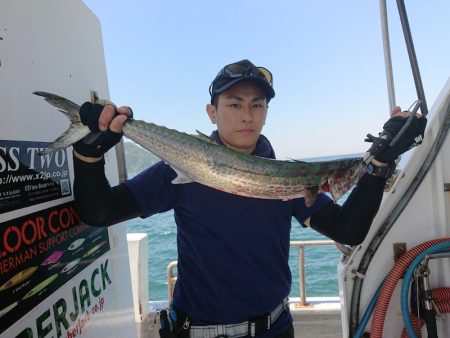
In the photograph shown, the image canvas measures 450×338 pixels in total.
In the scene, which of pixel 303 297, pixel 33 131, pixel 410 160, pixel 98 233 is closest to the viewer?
pixel 33 131

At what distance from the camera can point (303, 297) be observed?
4492mm

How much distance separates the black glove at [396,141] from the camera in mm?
2002

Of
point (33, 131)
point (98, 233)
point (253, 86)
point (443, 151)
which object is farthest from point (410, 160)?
point (33, 131)

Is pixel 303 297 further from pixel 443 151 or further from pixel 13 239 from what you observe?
pixel 13 239

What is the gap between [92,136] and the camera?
5.84ft

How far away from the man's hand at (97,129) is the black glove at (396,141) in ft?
4.57

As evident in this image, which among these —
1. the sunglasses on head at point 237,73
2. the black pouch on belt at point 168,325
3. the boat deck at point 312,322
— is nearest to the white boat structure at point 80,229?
the black pouch on belt at point 168,325

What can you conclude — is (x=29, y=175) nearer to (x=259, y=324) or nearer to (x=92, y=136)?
(x=92, y=136)

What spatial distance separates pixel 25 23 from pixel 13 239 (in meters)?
0.93

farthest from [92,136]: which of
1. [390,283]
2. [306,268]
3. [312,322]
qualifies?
[306,268]

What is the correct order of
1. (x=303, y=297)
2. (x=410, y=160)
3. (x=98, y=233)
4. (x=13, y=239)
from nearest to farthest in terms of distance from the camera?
(x=13, y=239), (x=98, y=233), (x=410, y=160), (x=303, y=297)

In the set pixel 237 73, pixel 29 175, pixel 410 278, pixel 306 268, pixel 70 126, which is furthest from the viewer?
pixel 306 268

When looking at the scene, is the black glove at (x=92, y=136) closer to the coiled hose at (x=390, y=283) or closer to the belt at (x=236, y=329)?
the belt at (x=236, y=329)

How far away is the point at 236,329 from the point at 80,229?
3.27 ft
